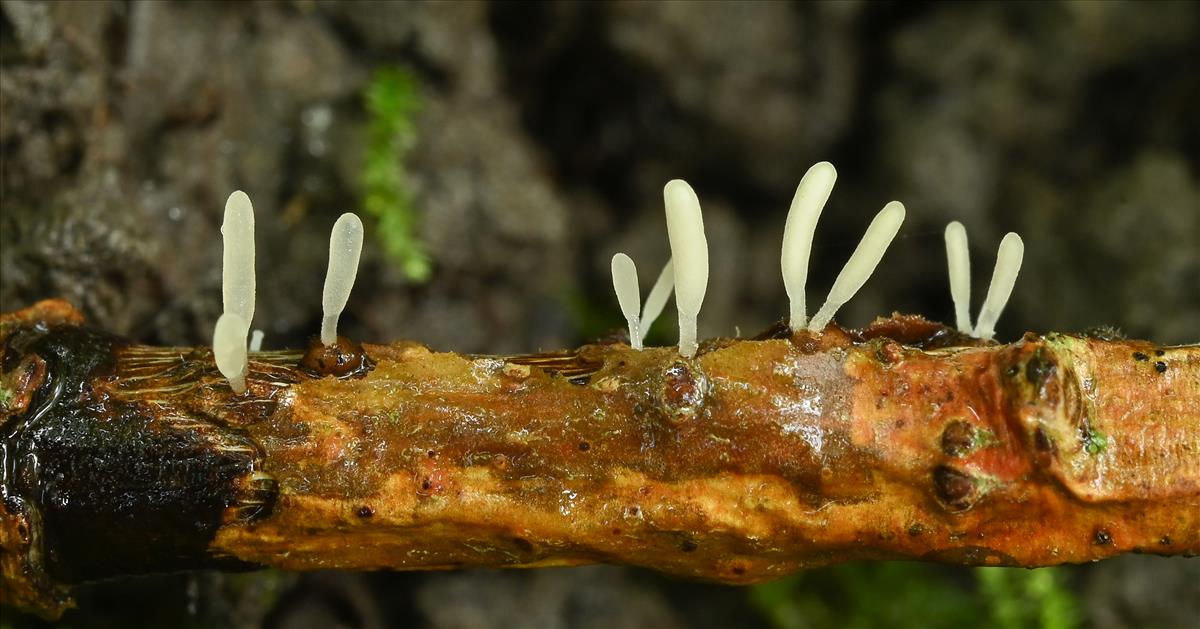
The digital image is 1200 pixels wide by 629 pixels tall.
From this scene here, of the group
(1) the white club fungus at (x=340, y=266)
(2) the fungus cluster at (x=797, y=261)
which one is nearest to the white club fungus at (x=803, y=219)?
(2) the fungus cluster at (x=797, y=261)

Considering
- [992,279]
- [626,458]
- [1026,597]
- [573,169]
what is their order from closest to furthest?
[626,458] → [992,279] → [1026,597] → [573,169]

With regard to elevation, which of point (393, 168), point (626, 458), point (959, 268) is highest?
point (393, 168)

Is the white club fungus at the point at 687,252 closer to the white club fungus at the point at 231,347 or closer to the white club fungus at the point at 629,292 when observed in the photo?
the white club fungus at the point at 629,292

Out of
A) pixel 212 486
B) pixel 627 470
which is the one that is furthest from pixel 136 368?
pixel 627 470

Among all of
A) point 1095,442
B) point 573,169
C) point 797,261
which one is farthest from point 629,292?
point 573,169

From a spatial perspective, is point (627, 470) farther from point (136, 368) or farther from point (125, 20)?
point (125, 20)

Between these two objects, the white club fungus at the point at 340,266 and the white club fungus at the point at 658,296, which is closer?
the white club fungus at the point at 340,266

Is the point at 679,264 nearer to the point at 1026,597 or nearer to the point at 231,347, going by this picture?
the point at 231,347
